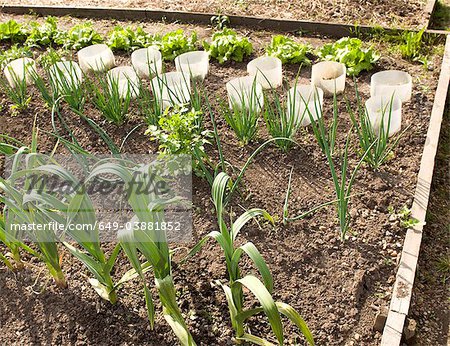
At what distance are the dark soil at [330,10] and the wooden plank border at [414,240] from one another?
1.05 metres

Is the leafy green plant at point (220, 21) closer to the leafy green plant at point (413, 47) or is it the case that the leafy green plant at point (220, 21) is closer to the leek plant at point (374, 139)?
the leafy green plant at point (413, 47)

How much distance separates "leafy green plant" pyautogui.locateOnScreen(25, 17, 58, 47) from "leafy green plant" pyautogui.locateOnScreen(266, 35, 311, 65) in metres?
1.74

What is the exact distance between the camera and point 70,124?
13.3 ft

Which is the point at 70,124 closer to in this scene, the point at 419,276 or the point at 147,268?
the point at 147,268

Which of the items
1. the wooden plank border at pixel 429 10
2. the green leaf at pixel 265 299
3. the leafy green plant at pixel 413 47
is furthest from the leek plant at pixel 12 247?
the wooden plank border at pixel 429 10

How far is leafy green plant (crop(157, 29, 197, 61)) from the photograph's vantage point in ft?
14.9

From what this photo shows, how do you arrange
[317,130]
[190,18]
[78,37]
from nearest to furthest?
[317,130] → [78,37] → [190,18]

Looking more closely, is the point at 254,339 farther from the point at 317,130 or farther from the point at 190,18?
the point at 190,18

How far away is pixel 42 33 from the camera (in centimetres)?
498

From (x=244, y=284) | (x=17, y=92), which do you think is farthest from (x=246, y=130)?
(x=17, y=92)

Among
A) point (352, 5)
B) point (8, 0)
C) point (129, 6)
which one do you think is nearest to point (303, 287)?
point (352, 5)

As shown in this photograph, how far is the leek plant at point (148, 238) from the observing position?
2.37 meters

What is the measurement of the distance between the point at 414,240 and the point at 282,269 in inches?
26.3

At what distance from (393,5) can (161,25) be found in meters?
1.87
